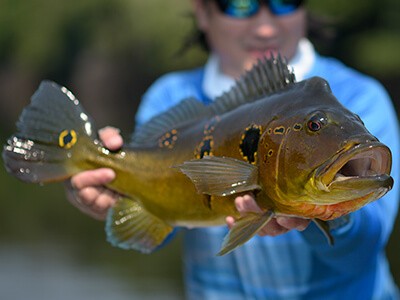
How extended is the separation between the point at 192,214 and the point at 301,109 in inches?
27.1

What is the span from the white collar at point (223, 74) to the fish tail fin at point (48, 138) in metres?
0.83

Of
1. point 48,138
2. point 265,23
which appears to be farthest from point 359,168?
point 265,23

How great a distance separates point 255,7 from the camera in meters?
4.27

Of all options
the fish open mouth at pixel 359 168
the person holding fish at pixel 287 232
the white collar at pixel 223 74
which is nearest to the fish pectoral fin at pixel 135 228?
the person holding fish at pixel 287 232

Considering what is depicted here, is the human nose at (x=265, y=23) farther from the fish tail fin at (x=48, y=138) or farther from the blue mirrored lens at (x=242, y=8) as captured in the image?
the fish tail fin at (x=48, y=138)

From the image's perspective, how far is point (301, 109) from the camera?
8.77 feet

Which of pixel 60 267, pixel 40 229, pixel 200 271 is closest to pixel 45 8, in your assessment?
pixel 40 229

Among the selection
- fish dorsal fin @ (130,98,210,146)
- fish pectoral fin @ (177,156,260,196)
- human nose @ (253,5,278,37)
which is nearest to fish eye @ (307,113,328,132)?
fish pectoral fin @ (177,156,260,196)

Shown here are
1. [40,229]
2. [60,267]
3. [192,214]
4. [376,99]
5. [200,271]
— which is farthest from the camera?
[40,229]

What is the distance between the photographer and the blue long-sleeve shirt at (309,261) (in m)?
3.76

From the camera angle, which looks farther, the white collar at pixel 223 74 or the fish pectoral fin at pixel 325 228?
the white collar at pixel 223 74

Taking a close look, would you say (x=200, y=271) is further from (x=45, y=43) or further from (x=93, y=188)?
(x=45, y=43)

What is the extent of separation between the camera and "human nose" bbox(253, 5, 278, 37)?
13.8 feet

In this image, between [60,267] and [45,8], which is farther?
[45,8]
